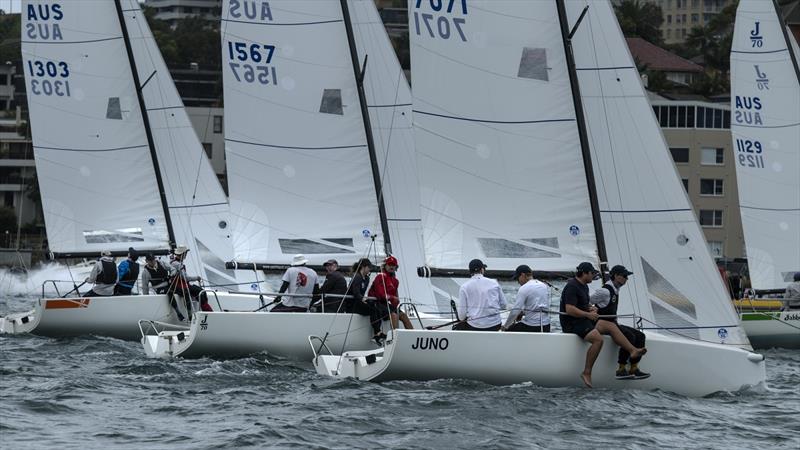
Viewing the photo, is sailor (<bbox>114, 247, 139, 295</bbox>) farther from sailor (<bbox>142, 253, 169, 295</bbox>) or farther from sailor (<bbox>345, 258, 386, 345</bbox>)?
sailor (<bbox>345, 258, 386, 345</bbox>)

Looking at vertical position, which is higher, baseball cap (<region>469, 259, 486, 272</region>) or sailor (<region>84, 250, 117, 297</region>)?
baseball cap (<region>469, 259, 486, 272</region>)

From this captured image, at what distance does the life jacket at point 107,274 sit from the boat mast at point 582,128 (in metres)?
8.17

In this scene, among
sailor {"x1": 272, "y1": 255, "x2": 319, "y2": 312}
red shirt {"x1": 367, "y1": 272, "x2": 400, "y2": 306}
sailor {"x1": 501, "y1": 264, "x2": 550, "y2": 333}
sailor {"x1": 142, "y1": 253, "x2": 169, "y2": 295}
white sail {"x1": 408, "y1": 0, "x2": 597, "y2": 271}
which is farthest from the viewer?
sailor {"x1": 142, "y1": 253, "x2": 169, "y2": 295}

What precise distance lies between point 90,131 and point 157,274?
5.41 meters

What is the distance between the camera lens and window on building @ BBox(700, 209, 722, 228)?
68.4 metres

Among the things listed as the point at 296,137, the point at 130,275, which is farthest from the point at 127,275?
the point at 296,137

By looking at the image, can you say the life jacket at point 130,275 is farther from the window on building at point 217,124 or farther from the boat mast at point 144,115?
the window on building at point 217,124

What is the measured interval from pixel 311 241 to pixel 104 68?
6549 millimetres

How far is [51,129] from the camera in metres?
26.4

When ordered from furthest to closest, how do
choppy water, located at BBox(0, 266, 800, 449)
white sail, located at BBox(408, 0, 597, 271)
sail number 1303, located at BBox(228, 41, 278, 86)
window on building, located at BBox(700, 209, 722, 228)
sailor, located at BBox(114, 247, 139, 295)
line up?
window on building, located at BBox(700, 209, 722, 228) → sail number 1303, located at BBox(228, 41, 278, 86) → sailor, located at BBox(114, 247, 139, 295) → white sail, located at BBox(408, 0, 597, 271) → choppy water, located at BBox(0, 266, 800, 449)

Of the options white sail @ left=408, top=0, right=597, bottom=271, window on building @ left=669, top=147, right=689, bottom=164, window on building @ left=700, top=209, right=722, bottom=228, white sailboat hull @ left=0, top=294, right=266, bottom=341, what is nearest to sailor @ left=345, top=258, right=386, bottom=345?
white sail @ left=408, top=0, right=597, bottom=271

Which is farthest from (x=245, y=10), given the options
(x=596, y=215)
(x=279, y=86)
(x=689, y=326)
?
(x=689, y=326)

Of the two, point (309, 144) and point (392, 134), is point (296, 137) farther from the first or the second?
point (392, 134)

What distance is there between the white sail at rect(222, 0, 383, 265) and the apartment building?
46962 millimetres
